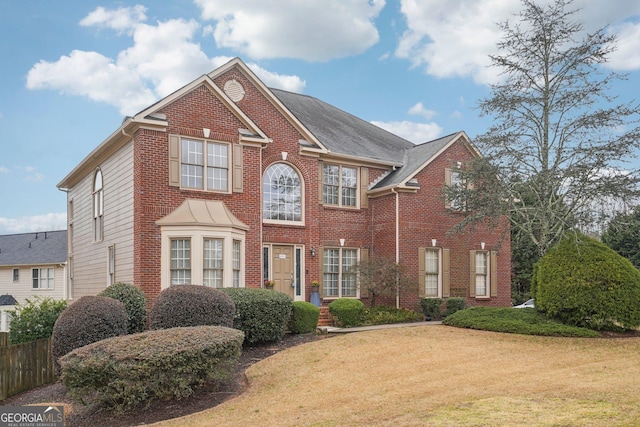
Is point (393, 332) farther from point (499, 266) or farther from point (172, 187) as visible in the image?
point (499, 266)

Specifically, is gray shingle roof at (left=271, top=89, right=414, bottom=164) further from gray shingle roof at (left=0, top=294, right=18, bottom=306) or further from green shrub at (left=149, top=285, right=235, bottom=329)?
gray shingle roof at (left=0, top=294, right=18, bottom=306)

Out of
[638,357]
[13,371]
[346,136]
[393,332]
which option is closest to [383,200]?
[346,136]

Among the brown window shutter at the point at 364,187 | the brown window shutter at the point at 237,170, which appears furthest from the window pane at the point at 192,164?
the brown window shutter at the point at 364,187

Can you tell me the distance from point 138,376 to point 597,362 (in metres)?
9.19

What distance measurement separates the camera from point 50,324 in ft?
50.8

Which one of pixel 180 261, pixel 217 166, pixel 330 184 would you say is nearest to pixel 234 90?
pixel 217 166

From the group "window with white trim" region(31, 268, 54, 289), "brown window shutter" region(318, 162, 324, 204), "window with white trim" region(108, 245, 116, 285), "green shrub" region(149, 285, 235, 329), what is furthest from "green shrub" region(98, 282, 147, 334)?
"window with white trim" region(31, 268, 54, 289)

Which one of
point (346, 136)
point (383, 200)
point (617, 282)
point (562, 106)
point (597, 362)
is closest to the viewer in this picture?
point (597, 362)

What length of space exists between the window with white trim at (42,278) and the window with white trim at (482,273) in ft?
105

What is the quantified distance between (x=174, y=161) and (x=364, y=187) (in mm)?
8041

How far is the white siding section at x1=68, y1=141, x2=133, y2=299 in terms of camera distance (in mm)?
16969

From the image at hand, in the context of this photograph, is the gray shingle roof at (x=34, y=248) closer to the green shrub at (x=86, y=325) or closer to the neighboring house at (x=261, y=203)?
the neighboring house at (x=261, y=203)

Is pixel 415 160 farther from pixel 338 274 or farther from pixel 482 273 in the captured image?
pixel 338 274

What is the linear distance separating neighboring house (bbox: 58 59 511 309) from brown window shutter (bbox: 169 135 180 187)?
0.10 ft
